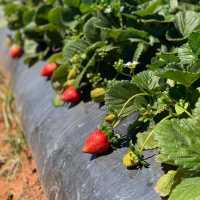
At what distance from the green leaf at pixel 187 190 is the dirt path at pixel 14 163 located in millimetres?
1542

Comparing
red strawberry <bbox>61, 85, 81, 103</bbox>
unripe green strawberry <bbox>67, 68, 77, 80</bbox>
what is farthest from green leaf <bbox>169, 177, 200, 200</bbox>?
unripe green strawberry <bbox>67, 68, 77, 80</bbox>

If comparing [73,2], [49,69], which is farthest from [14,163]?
[73,2]

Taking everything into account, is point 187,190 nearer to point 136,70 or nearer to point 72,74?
point 136,70

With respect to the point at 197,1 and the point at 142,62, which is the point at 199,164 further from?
the point at 197,1

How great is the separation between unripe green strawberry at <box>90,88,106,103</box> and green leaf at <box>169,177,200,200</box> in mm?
1135

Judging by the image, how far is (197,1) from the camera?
11.6 ft

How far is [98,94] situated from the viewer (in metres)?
3.18

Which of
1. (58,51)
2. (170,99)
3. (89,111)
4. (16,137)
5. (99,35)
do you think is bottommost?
(16,137)

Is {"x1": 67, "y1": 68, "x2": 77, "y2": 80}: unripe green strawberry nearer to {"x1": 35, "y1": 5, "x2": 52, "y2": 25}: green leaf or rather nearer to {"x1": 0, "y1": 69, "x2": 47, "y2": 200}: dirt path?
{"x1": 0, "y1": 69, "x2": 47, "y2": 200}: dirt path

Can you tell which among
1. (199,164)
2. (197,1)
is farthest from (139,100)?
(197,1)

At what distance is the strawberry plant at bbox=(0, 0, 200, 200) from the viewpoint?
2.19 meters

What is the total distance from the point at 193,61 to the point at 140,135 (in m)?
0.36

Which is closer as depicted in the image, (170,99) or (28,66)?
(170,99)

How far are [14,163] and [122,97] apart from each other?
157 cm
